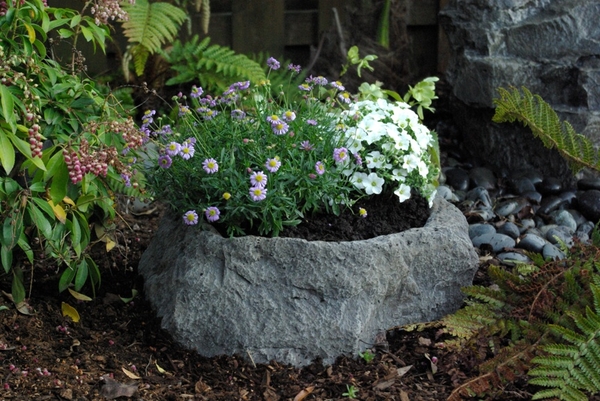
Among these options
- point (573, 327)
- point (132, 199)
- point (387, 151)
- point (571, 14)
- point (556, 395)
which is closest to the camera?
point (556, 395)

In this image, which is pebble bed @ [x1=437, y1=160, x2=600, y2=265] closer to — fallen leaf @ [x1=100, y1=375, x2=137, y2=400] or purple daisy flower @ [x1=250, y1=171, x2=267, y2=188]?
purple daisy flower @ [x1=250, y1=171, x2=267, y2=188]

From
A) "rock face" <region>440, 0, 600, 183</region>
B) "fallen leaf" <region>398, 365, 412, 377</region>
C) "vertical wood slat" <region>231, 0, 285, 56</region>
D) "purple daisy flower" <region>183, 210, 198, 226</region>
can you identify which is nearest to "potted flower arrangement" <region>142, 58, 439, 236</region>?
"purple daisy flower" <region>183, 210, 198, 226</region>

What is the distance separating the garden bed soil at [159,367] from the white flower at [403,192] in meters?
0.14

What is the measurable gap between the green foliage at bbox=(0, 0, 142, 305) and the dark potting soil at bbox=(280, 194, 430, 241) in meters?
0.75

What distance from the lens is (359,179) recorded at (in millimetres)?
3074

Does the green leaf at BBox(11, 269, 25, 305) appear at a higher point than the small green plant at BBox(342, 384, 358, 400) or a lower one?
higher

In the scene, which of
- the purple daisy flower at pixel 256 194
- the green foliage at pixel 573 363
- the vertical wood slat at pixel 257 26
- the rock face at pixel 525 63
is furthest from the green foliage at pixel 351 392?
the vertical wood slat at pixel 257 26

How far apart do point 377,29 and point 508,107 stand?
9.28ft

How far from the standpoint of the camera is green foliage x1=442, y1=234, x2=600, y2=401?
2.41 metres

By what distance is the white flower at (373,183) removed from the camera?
3.07m

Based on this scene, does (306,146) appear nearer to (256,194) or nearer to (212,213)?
(256,194)

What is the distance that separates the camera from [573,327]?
8.59 ft

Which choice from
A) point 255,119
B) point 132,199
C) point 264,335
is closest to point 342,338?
point 264,335

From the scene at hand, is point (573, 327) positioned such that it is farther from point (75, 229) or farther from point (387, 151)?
point (75, 229)
